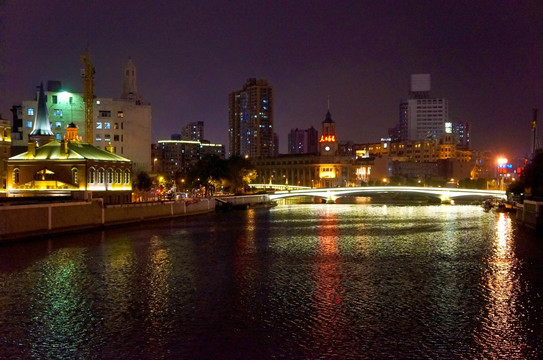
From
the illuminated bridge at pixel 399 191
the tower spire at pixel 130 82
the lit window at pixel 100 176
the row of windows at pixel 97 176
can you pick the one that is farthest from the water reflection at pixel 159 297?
the tower spire at pixel 130 82

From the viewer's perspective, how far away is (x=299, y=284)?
26.8 meters

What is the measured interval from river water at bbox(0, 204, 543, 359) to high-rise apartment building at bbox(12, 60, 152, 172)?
60.8 metres

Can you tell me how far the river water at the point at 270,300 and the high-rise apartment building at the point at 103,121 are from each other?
2394 inches

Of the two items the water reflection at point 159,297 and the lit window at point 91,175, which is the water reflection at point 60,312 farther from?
the lit window at point 91,175

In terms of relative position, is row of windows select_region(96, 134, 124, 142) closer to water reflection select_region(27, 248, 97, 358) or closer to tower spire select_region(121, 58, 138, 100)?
tower spire select_region(121, 58, 138, 100)

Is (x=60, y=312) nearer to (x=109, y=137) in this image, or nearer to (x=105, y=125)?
(x=109, y=137)

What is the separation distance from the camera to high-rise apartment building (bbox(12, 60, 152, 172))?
99375 mm

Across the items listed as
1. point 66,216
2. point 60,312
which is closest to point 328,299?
point 60,312

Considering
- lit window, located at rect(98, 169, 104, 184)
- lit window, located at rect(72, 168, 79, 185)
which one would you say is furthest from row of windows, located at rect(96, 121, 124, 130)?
lit window, located at rect(72, 168, 79, 185)

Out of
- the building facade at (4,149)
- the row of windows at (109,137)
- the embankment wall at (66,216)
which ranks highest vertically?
the row of windows at (109,137)

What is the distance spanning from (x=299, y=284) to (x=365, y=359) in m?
10.9

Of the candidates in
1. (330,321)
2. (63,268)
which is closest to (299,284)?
(330,321)

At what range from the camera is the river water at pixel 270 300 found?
1717 centimetres

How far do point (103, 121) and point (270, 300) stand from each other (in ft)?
283
